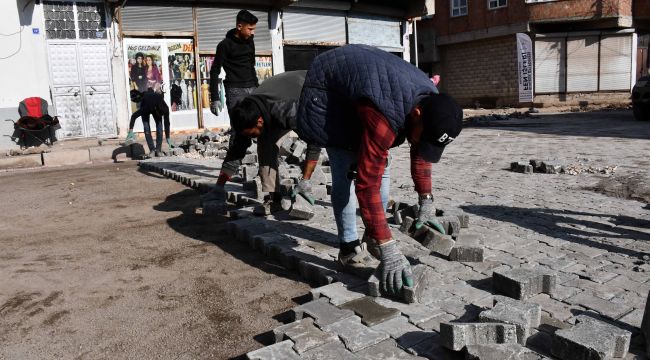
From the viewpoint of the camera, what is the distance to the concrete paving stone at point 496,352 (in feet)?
7.66

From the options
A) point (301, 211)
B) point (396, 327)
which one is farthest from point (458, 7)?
point (396, 327)

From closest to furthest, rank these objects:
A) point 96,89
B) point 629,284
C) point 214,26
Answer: point 629,284 < point 96,89 < point 214,26

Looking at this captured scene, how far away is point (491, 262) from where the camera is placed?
3.81m

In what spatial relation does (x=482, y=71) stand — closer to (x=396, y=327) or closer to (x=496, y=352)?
(x=396, y=327)

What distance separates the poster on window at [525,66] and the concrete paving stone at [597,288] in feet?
73.7

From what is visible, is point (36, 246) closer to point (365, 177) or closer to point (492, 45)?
point (365, 177)

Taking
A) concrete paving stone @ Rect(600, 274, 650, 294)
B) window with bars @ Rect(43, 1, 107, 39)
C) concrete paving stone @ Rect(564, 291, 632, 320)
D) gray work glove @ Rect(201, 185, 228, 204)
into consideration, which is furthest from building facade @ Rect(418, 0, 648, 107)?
concrete paving stone @ Rect(564, 291, 632, 320)

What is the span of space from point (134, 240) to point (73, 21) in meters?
9.94

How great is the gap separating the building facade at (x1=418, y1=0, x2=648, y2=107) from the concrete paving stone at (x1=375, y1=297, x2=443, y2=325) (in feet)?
78.0

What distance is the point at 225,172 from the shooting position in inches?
222

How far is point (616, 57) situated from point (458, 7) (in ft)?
25.1

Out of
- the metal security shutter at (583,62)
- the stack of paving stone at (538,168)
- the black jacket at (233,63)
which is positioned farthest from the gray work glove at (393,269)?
the metal security shutter at (583,62)

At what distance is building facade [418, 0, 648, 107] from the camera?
78.0ft

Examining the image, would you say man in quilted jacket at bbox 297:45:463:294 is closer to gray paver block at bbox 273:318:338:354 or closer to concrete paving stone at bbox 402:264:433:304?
concrete paving stone at bbox 402:264:433:304
